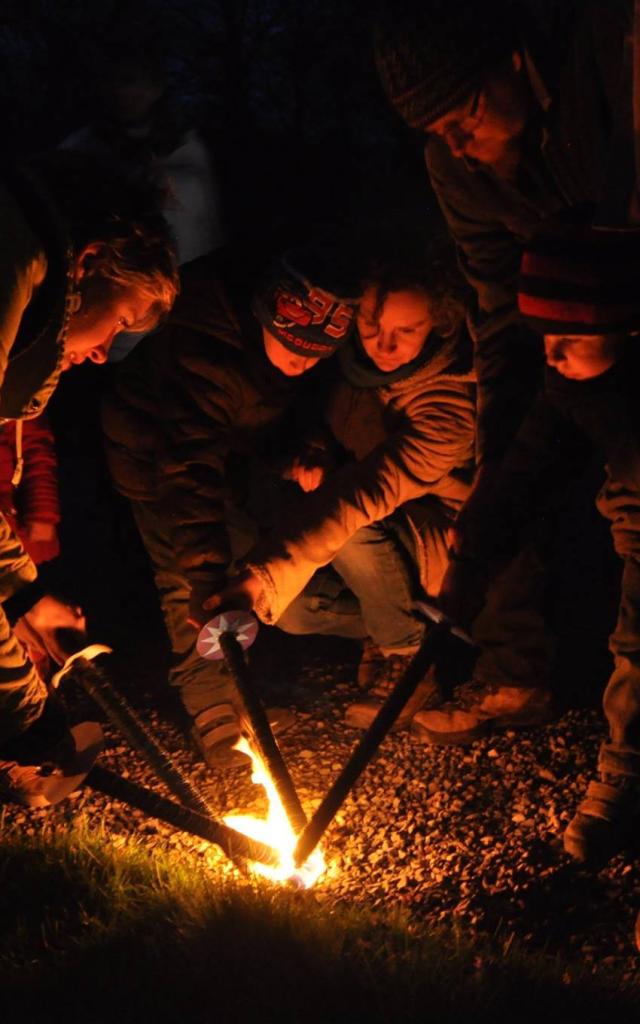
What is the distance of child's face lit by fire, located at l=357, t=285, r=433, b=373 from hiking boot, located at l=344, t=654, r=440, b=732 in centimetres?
122

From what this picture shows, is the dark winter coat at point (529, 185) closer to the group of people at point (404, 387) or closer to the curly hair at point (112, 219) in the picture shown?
the group of people at point (404, 387)

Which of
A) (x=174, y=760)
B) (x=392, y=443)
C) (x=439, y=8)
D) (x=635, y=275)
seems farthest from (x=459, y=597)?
(x=439, y=8)

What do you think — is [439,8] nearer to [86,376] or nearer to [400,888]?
[400,888]

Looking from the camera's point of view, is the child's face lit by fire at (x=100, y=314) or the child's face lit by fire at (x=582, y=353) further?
the child's face lit by fire at (x=582, y=353)

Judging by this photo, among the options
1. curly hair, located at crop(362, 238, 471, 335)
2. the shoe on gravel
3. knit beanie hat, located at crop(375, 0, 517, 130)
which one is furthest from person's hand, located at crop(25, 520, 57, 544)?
knit beanie hat, located at crop(375, 0, 517, 130)

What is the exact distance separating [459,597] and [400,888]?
95cm

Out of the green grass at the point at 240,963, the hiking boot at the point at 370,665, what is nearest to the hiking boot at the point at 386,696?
the hiking boot at the point at 370,665

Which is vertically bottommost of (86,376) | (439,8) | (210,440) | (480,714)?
(480,714)

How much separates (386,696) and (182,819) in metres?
1.26

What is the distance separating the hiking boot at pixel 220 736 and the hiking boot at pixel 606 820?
130cm

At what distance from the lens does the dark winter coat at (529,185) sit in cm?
289

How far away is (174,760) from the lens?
159 inches

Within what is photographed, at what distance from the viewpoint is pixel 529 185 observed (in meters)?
3.27

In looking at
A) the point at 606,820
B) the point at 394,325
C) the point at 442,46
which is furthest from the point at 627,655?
the point at 442,46
